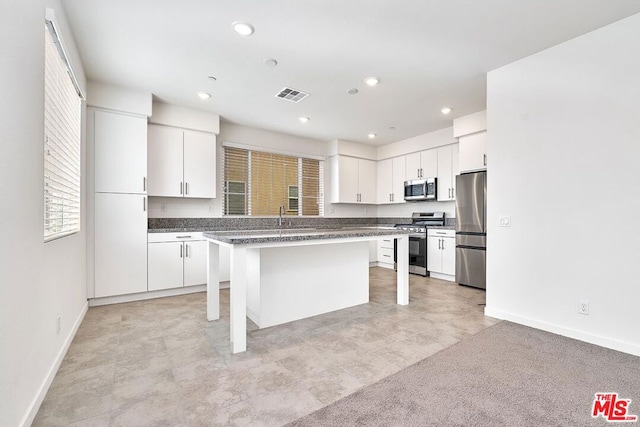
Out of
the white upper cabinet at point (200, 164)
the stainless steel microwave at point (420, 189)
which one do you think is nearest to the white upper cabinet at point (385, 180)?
the stainless steel microwave at point (420, 189)

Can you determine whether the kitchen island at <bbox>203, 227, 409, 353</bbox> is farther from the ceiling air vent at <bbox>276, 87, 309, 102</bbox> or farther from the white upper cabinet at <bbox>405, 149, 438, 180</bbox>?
the white upper cabinet at <bbox>405, 149, 438, 180</bbox>

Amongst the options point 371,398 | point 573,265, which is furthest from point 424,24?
point 371,398

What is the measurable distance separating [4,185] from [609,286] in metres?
4.09

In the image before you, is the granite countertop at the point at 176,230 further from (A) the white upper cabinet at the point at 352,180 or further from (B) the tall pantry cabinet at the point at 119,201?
(A) the white upper cabinet at the point at 352,180

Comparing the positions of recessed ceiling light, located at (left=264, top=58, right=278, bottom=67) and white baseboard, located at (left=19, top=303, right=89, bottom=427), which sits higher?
recessed ceiling light, located at (left=264, top=58, right=278, bottom=67)

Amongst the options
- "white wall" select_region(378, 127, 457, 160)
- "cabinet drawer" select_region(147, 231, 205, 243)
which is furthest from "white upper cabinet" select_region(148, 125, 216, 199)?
"white wall" select_region(378, 127, 457, 160)

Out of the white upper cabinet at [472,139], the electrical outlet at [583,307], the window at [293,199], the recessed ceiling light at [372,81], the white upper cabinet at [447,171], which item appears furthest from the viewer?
Answer: the window at [293,199]

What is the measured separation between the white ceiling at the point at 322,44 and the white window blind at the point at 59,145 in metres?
0.43

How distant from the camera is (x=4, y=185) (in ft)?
4.20

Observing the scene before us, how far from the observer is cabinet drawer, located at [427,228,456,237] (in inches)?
195

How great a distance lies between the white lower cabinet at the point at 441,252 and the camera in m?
4.91

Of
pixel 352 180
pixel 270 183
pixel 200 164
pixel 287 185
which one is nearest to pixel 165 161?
pixel 200 164

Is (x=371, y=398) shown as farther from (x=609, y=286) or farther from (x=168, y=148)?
(x=168, y=148)

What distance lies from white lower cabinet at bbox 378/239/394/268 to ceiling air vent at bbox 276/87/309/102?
3.45 meters
